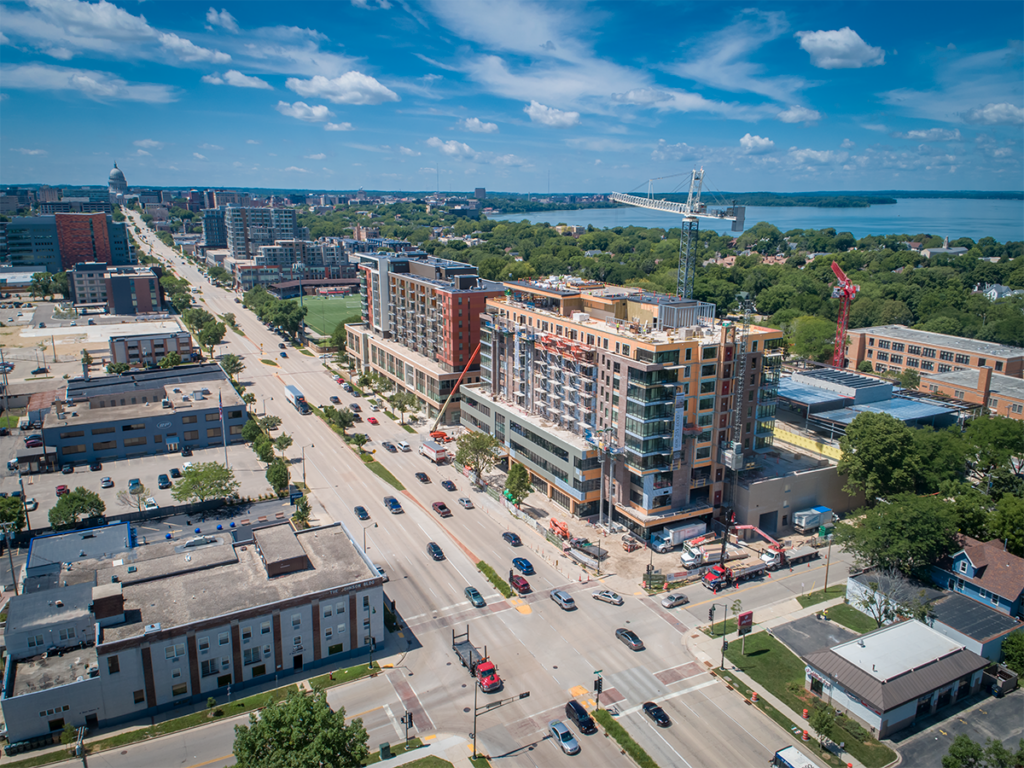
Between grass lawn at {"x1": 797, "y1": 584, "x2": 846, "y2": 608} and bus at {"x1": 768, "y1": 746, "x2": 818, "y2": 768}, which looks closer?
bus at {"x1": 768, "y1": 746, "x2": 818, "y2": 768}

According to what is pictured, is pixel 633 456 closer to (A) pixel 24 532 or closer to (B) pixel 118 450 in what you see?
(A) pixel 24 532

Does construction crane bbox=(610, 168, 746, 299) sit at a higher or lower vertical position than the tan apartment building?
higher

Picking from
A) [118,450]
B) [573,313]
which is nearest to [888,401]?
[573,313]

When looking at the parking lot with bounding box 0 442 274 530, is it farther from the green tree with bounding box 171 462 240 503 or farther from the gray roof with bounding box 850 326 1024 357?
the gray roof with bounding box 850 326 1024 357

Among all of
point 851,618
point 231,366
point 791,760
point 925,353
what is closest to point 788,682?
point 791,760

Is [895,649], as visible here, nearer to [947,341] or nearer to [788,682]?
[788,682]

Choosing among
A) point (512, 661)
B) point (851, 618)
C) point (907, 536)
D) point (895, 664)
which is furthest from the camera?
point (907, 536)

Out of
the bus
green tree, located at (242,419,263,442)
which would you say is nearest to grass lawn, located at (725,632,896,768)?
the bus
